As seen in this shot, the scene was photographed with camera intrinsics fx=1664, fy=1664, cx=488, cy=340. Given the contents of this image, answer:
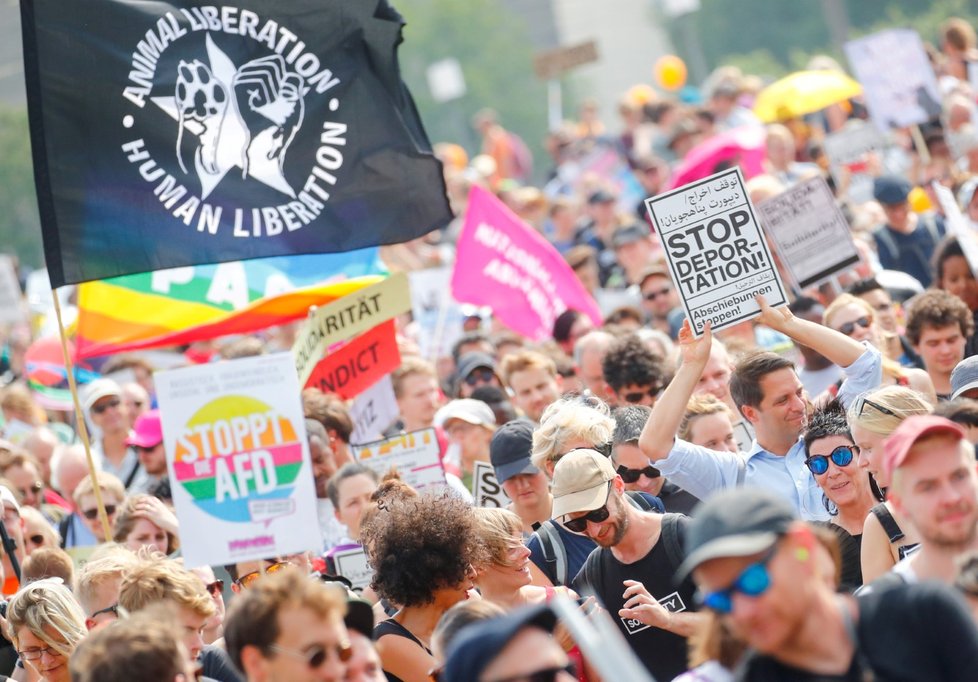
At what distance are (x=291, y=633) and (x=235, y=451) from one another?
12.1ft

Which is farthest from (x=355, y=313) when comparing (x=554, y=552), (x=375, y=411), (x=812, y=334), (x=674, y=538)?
(x=674, y=538)

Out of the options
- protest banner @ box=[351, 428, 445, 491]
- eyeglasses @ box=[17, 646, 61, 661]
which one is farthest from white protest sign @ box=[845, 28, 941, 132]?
eyeglasses @ box=[17, 646, 61, 661]

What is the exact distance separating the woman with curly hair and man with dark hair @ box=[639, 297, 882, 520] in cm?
110

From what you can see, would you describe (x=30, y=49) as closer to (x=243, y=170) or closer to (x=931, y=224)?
(x=243, y=170)

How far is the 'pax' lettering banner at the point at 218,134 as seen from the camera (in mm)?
8664

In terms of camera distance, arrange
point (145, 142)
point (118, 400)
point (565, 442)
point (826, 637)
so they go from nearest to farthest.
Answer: point (826, 637)
point (565, 442)
point (145, 142)
point (118, 400)

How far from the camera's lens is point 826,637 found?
398 centimetres

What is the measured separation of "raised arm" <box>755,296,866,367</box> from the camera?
711 centimetres

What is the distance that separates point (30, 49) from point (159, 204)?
3.39ft

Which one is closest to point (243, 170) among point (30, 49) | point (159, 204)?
point (159, 204)

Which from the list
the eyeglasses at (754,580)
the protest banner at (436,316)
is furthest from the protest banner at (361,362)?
the eyeglasses at (754,580)

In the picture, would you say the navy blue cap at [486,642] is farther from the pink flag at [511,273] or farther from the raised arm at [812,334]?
the pink flag at [511,273]

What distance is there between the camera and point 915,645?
406 centimetres

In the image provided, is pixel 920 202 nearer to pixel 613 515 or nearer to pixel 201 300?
pixel 201 300
